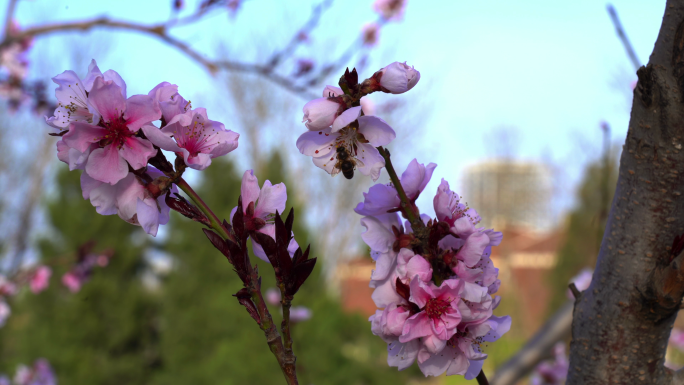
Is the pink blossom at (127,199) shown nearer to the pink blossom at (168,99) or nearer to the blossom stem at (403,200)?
the pink blossom at (168,99)

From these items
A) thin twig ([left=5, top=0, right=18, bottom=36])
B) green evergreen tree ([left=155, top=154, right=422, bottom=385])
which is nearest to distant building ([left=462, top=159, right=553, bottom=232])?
green evergreen tree ([left=155, top=154, right=422, bottom=385])

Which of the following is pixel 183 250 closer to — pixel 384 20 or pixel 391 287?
pixel 384 20

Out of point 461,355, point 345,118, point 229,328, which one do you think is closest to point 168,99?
point 345,118

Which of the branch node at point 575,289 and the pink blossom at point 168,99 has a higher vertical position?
the pink blossom at point 168,99

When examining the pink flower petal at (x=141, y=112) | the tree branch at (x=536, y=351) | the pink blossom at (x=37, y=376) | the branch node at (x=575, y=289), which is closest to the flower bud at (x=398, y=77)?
the pink flower petal at (x=141, y=112)

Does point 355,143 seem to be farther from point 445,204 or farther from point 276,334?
point 276,334

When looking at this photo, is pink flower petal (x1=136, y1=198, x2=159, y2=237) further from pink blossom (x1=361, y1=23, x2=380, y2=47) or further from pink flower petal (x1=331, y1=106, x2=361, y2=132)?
pink blossom (x1=361, y1=23, x2=380, y2=47)
